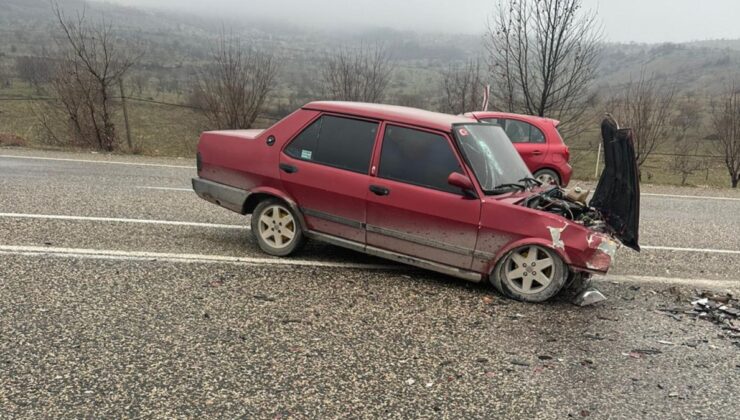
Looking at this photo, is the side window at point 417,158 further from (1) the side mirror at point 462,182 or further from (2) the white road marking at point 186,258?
(2) the white road marking at point 186,258

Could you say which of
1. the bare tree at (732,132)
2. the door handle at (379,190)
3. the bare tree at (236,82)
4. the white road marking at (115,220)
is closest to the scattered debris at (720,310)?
the door handle at (379,190)

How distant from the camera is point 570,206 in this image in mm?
5285

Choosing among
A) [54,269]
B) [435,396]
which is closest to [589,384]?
[435,396]

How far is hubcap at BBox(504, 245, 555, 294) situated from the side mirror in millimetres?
697

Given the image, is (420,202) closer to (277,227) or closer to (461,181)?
(461,181)

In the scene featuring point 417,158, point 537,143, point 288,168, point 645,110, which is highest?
point 645,110

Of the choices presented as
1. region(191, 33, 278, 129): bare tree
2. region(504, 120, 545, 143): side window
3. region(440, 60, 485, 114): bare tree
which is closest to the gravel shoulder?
region(504, 120, 545, 143): side window

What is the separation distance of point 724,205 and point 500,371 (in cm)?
1097

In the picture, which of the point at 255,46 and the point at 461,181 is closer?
the point at 461,181

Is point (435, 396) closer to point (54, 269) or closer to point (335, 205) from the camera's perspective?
point (335, 205)

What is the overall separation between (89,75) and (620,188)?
18160 millimetres

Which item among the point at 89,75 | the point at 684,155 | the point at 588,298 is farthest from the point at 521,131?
the point at 684,155

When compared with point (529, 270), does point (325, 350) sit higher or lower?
lower

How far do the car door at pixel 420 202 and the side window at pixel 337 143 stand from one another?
16 cm
